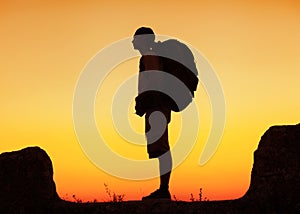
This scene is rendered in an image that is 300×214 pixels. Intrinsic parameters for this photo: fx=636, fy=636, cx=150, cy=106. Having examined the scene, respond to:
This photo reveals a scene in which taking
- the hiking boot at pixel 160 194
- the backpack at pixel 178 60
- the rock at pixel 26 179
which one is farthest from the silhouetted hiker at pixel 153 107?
the rock at pixel 26 179

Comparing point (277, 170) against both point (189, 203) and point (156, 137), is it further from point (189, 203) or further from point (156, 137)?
point (156, 137)

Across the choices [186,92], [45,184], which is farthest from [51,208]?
[186,92]

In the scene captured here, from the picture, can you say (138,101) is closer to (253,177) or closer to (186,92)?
(186,92)

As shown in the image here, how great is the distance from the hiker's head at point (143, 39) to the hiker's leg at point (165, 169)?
6.62 ft

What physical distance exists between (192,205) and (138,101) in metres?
2.33

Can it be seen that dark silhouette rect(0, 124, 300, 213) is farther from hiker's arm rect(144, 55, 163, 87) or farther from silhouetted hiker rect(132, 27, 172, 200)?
hiker's arm rect(144, 55, 163, 87)

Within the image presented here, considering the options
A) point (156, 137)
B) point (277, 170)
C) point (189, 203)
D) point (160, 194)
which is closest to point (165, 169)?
point (160, 194)

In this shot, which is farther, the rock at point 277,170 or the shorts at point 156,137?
the shorts at point 156,137

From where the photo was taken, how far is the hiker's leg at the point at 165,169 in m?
11.6

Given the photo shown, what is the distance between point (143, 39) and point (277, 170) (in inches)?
132

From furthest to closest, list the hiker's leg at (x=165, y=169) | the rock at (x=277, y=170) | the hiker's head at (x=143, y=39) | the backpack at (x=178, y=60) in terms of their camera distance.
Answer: the backpack at (x=178, y=60) < the hiker's head at (x=143, y=39) < the hiker's leg at (x=165, y=169) < the rock at (x=277, y=170)

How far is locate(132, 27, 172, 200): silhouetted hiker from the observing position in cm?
1165

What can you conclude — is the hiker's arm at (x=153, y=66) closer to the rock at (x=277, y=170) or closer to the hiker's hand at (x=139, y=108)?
the hiker's hand at (x=139, y=108)

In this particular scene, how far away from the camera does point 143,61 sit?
11750mm
